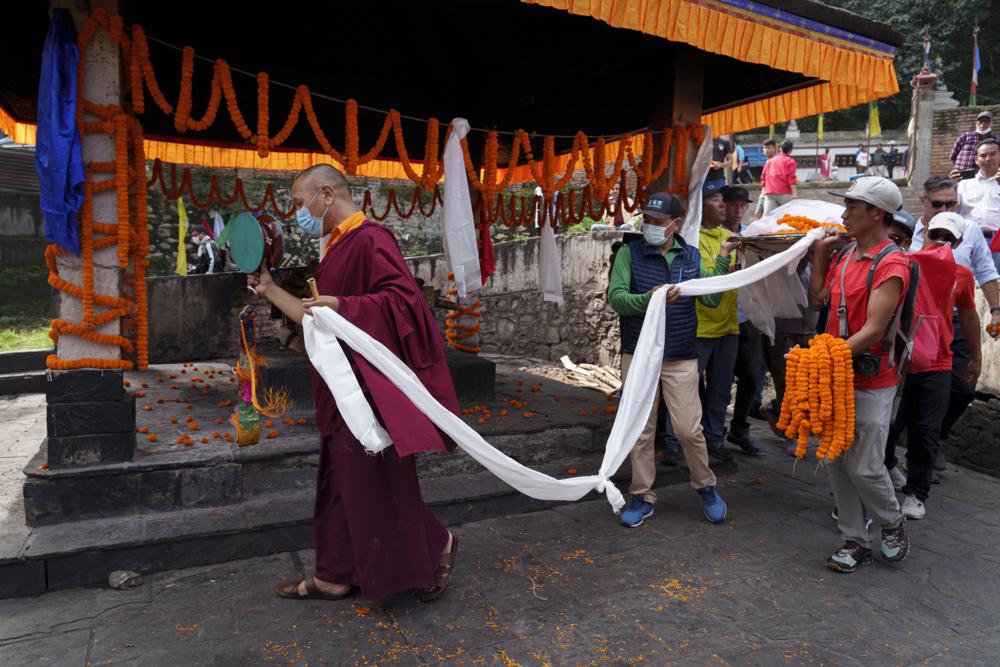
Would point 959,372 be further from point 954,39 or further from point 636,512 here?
point 954,39

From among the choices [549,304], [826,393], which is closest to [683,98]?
[826,393]

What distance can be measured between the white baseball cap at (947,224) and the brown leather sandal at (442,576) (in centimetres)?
335

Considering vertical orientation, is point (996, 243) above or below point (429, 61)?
below

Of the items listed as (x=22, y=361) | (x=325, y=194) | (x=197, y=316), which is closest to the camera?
(x=325, y=194)

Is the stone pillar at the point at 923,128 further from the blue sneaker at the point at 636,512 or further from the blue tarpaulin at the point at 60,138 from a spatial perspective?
the blue tarpaulin at the point at 60,138

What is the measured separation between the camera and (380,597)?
9.84ft

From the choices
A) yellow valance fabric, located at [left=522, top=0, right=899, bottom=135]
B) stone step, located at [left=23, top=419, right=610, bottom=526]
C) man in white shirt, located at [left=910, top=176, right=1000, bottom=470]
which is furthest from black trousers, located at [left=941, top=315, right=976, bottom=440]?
stone step, located at [left=23, top=419, right=610, bottom=526]

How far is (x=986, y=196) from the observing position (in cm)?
607

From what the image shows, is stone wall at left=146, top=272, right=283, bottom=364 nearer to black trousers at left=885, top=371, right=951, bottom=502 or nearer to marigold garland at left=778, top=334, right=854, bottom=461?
marigold garland at left=778, top=334, right=854, bottom=461

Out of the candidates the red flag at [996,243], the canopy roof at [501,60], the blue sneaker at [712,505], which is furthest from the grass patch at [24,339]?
the red flag at [996,243]

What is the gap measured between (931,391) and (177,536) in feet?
13.8

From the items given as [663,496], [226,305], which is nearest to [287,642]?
[663,496]

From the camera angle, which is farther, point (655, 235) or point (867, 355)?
point (655, 235)

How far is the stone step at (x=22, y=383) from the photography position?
7.18 meters
